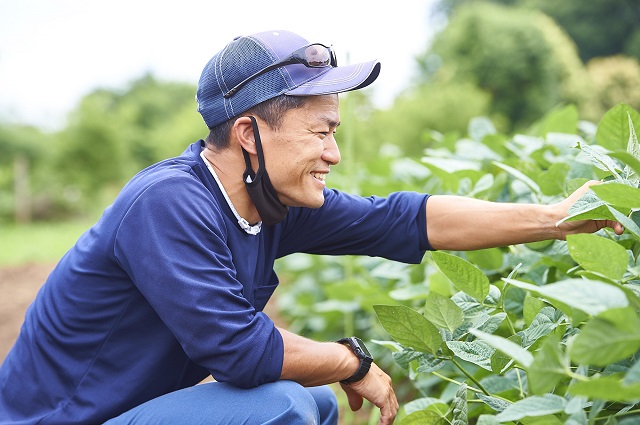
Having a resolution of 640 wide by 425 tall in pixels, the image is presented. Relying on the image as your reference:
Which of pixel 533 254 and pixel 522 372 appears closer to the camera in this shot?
pixel 522 372

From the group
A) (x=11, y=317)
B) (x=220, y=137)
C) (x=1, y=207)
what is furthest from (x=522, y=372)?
(x=1, y=207)

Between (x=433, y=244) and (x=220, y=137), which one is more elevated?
(x=220, y=137)

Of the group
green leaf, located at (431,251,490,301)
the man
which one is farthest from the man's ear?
green leaf, located at (431,251,490,301)

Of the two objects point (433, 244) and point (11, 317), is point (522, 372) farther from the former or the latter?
point (11, 317)

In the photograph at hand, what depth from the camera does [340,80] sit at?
170 centimetres

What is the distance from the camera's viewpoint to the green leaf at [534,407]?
109 cm

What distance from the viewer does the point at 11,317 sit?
19.4ft

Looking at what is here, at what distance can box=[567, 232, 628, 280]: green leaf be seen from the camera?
117cm

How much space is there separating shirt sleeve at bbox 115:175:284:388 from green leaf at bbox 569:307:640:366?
2.37 ft

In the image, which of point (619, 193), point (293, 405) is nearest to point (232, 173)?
point (293, 405)

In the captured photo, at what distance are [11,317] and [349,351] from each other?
4.87 meters

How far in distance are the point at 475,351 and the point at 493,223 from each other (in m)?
0.47

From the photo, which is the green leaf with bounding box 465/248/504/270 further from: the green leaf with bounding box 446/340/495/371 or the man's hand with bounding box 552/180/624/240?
the green leaf with bounding box 446/340/495/371

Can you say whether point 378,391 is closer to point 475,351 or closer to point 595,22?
point 475,351
